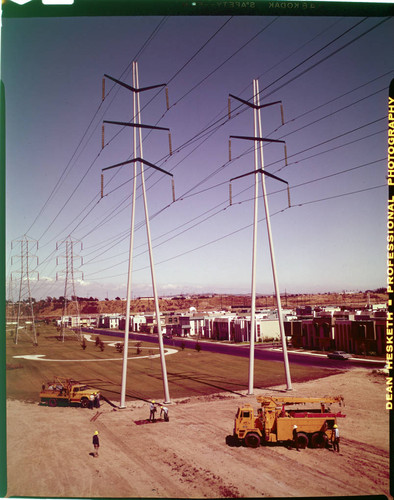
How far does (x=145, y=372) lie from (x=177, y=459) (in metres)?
23.6

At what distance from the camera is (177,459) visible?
16.2 metres

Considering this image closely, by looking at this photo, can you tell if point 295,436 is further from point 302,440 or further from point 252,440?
point 252,440

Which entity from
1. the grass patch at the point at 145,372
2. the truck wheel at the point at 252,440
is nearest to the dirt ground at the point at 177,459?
the truck wheel at the point at 252,440

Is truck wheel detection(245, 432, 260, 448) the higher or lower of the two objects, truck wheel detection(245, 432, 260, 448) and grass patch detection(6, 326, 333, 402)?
the higher

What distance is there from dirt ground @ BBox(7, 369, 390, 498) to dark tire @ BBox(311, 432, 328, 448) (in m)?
0.47

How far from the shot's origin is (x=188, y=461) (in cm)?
1603

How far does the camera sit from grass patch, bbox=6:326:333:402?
30484 mm

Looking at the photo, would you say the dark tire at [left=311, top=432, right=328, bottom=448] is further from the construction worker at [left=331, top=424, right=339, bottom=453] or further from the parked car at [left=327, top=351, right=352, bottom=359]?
the parked car at [left=327, top=351, right=352, bottom=359]

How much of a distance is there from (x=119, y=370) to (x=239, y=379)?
13.7 meters

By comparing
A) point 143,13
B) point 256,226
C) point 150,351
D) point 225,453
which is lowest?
point 150,351

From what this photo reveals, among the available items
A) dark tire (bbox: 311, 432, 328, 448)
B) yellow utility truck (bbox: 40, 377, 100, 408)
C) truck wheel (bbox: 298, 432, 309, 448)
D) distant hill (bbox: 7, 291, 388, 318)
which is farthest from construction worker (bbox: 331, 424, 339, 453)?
distant hill (bbox: 7, 291, 388, 318)

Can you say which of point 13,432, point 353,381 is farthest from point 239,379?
point 13,432

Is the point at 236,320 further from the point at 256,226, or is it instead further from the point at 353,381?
the point at 256,226

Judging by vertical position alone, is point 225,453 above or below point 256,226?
below
